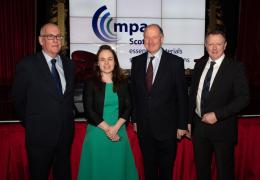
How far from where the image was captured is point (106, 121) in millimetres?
2539

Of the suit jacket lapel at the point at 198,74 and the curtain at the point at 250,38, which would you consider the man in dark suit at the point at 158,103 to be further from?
the curtain at the point at 250,38

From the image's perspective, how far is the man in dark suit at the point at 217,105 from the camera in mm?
2365

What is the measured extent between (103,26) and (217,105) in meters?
4.53

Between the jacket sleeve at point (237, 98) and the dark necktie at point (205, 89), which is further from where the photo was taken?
the dark necktie at point (205, 89)

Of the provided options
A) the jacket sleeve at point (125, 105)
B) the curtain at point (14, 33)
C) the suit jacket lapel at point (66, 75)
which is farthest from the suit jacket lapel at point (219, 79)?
the curtain at point (14, 33)

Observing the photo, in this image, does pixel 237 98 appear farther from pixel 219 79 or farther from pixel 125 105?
pixel 125 105

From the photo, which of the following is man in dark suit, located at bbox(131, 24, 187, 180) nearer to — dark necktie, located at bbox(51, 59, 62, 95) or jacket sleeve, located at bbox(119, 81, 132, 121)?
jacket sleeve, located at bbox(119, 81, 132, 121)

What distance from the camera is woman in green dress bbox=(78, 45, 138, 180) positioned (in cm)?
251

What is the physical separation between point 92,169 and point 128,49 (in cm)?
441

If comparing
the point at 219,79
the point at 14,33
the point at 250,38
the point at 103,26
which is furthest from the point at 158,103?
the point at 250,38

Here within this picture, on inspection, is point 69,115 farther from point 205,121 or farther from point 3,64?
point 3,64

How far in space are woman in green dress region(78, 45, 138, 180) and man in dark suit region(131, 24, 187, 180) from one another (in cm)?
13

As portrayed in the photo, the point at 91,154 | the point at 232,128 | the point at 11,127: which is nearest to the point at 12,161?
the point at 11,127

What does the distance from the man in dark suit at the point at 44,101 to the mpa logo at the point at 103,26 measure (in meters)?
4.21
